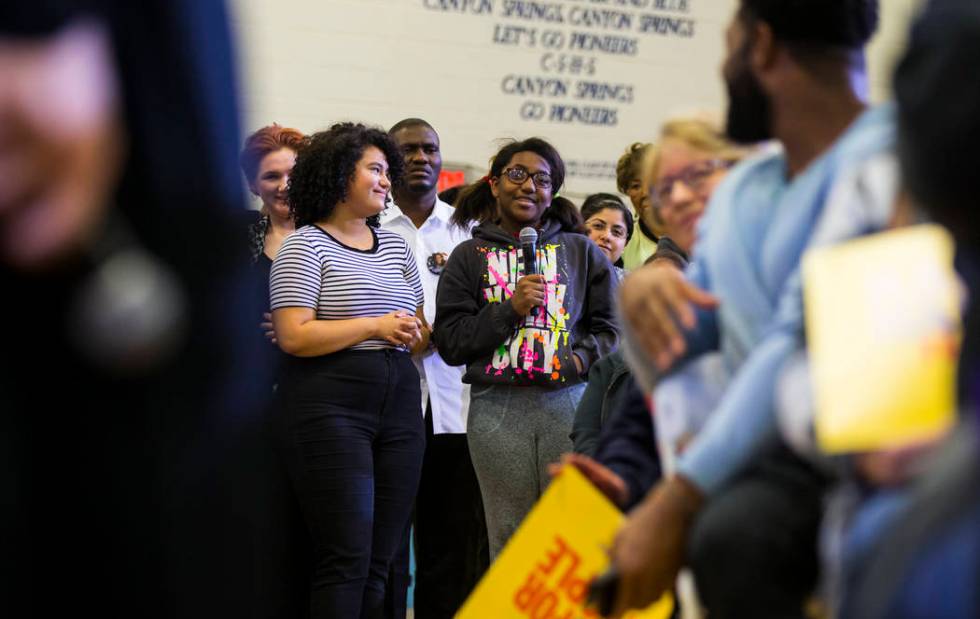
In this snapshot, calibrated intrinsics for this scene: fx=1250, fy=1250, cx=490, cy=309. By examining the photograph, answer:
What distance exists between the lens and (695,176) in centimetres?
207

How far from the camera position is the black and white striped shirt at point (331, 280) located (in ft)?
13.4

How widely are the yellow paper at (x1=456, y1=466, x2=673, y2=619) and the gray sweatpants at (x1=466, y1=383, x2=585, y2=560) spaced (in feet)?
6.71

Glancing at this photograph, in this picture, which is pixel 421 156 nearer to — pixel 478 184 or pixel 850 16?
pixel 478 184

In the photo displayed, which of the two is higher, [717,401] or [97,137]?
[97,137]

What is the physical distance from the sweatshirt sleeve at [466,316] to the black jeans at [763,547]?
2.71 m

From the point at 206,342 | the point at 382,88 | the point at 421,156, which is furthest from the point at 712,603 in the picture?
the point at 382,88

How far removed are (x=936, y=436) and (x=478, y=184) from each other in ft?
12.3

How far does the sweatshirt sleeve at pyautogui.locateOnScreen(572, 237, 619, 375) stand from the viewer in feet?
14.4

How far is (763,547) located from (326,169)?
3.10m

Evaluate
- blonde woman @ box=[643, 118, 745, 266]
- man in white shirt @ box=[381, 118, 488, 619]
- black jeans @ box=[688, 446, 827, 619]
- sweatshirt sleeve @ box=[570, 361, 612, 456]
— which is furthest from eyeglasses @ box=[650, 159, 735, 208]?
man in white shirt @ box=[381, 118, 488, 619]

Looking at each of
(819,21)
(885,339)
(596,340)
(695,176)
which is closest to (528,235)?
(596,340)

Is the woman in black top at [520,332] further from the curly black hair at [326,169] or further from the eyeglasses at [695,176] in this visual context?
the eyeglasses at [695,176]

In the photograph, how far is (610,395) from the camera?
363cm

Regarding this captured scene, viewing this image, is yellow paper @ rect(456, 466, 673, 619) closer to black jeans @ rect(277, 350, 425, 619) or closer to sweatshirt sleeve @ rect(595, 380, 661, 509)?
sweatshirt sleeve @ rect(595, 380, 661, 509)
